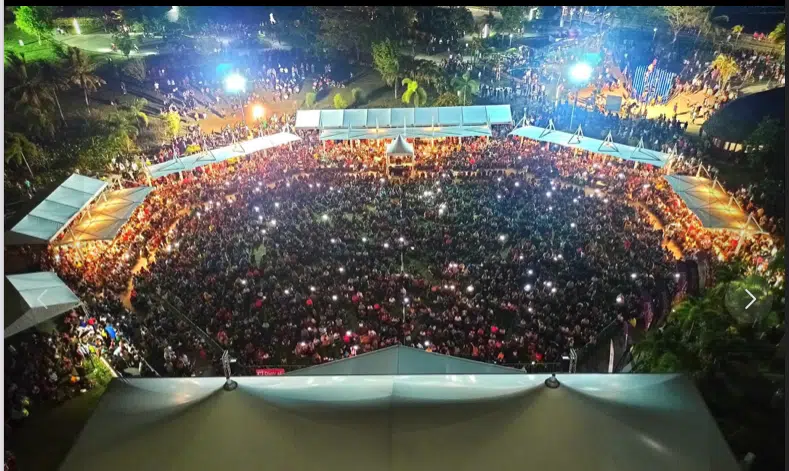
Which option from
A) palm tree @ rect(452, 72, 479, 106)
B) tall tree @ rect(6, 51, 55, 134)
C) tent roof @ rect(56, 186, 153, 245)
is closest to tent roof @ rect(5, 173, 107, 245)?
tent roof @ rect(56, 186, 153, 245)

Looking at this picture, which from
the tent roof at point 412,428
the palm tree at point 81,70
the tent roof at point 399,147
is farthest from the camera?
the tent roof at point 399,147

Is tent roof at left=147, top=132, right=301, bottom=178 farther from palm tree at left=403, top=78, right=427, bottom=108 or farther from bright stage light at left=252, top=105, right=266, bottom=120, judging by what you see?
palm tree at left=403, top=78, right=427, bottom=108

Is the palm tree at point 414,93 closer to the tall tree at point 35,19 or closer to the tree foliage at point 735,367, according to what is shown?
the tree foliage at point 735,367

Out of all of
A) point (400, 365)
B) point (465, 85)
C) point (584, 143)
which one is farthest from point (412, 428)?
point (584, 143)

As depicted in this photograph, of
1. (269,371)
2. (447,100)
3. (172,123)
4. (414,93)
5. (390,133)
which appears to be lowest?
(269,371)

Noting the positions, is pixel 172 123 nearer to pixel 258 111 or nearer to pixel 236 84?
pixel 236 84

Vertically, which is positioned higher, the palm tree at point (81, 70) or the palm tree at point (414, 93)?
the palm tree at point (81, 70)

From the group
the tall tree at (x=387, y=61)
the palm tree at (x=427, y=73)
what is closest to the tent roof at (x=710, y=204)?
the palm tree at (x=427, y=73)
